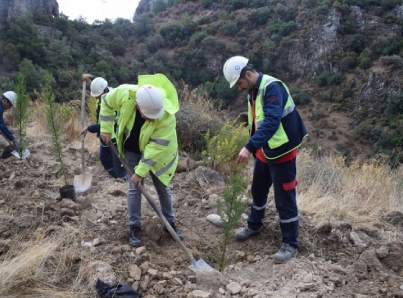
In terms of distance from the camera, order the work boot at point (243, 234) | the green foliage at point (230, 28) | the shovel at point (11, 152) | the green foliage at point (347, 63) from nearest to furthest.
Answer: the work boot at point (243, 234) → the shovel at point (11, 152) → the green foliage at point (347, 63) → the green foliage at point (230, 28)

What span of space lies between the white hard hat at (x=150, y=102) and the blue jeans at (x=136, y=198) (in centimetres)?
56

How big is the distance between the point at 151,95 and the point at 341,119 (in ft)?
119

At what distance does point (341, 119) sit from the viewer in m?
36.6

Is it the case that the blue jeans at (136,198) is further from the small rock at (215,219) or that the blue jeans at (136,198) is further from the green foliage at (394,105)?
the green foliage at (394,105)

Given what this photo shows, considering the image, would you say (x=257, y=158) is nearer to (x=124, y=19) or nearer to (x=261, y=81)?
(x=261, y=81)

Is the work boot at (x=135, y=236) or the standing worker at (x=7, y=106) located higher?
the standing worker at (x=7, y=106)

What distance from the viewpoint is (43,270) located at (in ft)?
8.80

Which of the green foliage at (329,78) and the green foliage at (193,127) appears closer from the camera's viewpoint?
the green foliage at (193,127)

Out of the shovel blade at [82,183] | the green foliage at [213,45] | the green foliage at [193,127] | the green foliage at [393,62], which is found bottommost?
the shovel blade at [82,183]

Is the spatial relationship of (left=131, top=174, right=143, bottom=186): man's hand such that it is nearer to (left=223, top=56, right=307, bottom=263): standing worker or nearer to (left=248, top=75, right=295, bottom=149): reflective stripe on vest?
(left=223, top=56, right=307, bottom=263): standing worker

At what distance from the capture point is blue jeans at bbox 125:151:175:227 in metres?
3.30

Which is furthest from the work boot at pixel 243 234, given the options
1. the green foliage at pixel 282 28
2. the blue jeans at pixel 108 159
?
the green foliage at pixel 282 28

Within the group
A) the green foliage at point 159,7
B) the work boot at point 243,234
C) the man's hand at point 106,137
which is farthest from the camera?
the green foliage at point 159,7

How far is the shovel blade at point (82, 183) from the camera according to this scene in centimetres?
447
